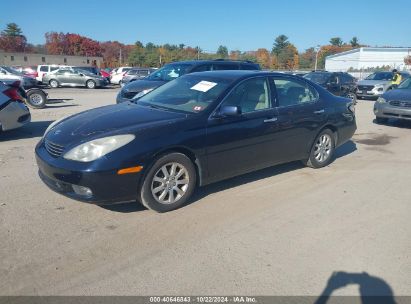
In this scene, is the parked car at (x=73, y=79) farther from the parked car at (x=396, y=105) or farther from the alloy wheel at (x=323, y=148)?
the alloy wheel at (x=323, y=148)

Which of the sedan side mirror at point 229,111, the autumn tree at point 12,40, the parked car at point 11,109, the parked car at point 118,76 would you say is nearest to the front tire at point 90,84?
the parked car at point 118,76

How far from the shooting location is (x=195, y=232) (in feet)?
12.4

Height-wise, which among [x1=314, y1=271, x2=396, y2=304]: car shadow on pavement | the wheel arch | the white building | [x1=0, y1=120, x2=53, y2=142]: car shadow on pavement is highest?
the white building

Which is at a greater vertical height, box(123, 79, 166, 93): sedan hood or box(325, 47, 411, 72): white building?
box(325, 47, 411, 72): white building

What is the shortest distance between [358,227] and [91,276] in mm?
2809

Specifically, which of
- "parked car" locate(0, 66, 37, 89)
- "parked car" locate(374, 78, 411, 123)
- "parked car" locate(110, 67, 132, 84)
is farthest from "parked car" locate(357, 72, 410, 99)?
"parked car" locate(0, 66, 37, 89)

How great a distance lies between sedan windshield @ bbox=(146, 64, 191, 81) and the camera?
440 inches

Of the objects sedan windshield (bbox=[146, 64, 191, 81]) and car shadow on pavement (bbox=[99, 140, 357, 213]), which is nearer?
car shadow on pavement (bbox=[99, 140, 357, 213])

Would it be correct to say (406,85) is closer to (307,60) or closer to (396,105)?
(396,105)

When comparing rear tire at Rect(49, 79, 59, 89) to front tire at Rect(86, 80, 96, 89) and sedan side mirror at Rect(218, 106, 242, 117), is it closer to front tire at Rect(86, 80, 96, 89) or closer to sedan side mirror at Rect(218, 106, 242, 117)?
front tire at Rect(86, 80, 96, 89)

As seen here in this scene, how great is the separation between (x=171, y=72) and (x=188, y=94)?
21.8 ft

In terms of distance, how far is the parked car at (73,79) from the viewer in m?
26.8

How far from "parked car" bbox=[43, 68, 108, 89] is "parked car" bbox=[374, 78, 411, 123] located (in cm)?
2131

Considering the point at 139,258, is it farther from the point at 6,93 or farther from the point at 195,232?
the point at 6,93
